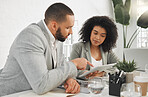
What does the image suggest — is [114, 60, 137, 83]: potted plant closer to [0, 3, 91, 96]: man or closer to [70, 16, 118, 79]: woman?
[0, 3, 91, 96]: man

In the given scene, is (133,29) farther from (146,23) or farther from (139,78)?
(139,78)

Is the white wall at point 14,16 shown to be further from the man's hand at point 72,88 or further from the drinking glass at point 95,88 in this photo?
the drinking glass at point 95,88

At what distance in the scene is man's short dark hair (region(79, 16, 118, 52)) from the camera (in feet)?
7.54

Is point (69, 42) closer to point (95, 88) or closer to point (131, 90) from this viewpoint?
point (95, 88)

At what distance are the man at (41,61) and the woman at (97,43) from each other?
2.81ft

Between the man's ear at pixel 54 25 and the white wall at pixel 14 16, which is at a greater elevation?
the white wall at pixel 14 16

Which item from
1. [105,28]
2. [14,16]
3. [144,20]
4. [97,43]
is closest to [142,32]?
[144,20]

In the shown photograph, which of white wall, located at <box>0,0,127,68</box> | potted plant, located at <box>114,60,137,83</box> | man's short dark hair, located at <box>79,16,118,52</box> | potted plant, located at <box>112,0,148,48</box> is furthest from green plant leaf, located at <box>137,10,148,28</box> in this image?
potted plant, located at <box>114,60,137,83</box>

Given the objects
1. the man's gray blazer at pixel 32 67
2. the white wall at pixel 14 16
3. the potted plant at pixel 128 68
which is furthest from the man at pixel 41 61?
the white wall at pixel 14 16

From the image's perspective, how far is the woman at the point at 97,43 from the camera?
2248mm

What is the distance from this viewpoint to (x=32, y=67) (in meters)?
1.06

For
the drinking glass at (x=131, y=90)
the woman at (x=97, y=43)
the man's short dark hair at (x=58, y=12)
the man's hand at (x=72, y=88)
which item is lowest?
the man's hand at (x=72, y=88)

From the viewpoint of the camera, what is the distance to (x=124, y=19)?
13.4 ft

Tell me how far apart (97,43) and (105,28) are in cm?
24
